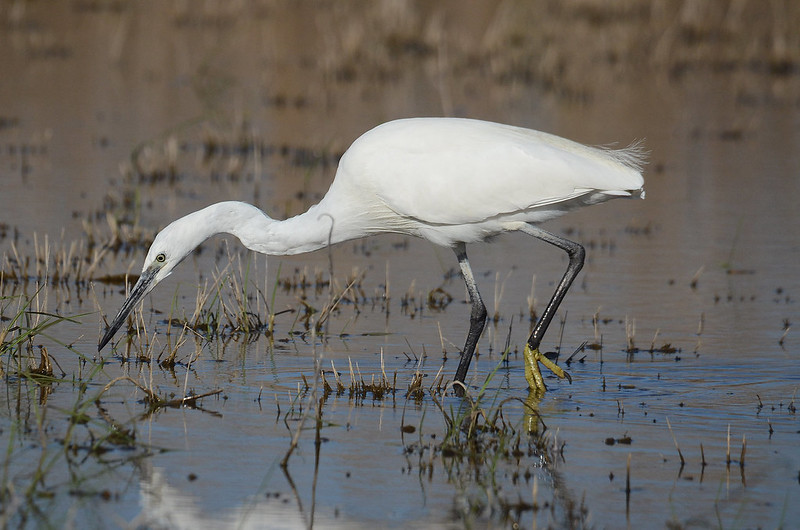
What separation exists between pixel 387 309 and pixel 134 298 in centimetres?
213

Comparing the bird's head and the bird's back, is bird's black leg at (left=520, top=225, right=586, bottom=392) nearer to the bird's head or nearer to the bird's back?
the bird's back

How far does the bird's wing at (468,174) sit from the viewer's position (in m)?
7.23

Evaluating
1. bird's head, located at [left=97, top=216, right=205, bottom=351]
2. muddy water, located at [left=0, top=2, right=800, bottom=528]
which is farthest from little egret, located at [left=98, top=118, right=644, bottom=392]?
muddy water, located at [left=0, top=2, right=800, bottom=528]

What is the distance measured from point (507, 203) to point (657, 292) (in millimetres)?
2643

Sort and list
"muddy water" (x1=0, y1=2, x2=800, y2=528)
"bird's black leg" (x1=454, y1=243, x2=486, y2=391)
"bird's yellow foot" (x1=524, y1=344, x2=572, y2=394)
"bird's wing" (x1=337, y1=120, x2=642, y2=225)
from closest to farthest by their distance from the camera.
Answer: "muddy water" (x1=0, y1=2, x2=800, y2=528)
"bird's yellow foot" (x1=524, y1=344, x2=572, y2=394)
"bird's black leg" (x1=454, y1=243, x2=486, y2=391)
"bird's wing" (x1=337, y1=120, x2=642, y2=225)

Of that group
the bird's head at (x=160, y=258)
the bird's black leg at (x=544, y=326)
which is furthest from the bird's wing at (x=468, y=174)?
the bird's head at (x=160, y=258)

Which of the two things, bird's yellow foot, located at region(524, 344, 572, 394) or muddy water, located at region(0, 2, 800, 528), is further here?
bird's yellow foot, located at region(524, 344, 572, 394)

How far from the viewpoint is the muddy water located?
17.0 feet

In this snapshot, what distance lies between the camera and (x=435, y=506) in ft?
16.4

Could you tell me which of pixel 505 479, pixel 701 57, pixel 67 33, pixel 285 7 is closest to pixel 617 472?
pixel 505 479

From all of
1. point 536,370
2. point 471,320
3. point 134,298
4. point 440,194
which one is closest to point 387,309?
point 471,320

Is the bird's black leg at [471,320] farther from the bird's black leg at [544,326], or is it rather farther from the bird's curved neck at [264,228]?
the bird's curved neck at [264,228]

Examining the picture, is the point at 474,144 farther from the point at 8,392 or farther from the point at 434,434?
the point at 8,392

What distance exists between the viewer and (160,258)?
23.5ft
